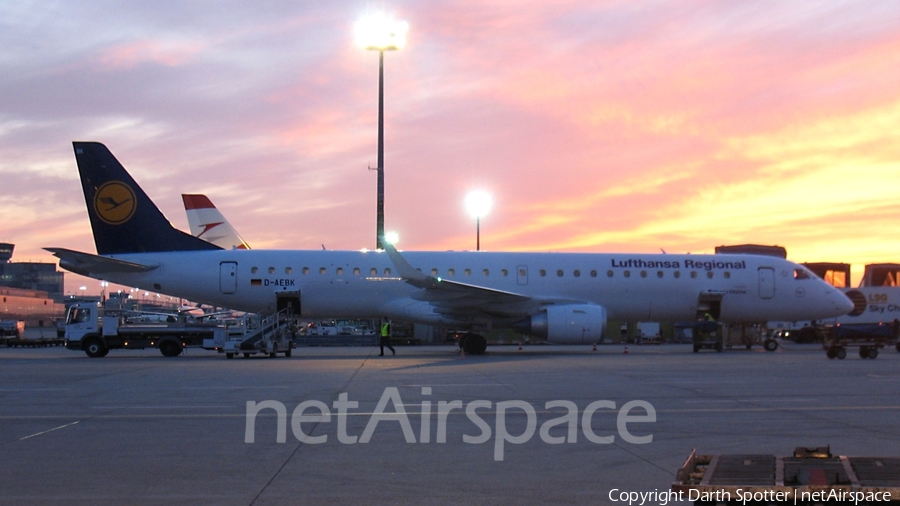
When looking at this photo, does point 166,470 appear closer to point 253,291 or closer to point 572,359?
point 572,359

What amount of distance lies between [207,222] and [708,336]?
23.8 metres

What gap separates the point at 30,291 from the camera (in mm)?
96812

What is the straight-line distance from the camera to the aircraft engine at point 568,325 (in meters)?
26.3

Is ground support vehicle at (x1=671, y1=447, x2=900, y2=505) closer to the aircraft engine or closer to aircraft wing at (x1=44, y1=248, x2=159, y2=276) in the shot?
the aircraft engine

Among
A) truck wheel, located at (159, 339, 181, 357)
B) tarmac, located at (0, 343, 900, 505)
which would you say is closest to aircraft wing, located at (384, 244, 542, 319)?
tarmac, located at (0, 343, 900, 505)

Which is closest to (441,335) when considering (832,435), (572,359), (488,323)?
(488,323)

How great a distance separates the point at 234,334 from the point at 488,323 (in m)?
7.69

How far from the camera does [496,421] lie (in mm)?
10703

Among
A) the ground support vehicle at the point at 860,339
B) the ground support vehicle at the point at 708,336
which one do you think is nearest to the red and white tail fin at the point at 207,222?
the ground support vehicle at the point at 708,336

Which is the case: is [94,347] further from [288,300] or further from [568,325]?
[568,325]

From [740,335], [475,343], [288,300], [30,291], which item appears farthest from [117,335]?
[30,291]

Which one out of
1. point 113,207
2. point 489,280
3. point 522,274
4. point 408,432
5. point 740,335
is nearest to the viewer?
point 408,432

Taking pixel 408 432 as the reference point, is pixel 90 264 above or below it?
above

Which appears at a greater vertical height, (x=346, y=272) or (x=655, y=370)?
(x=346, y=272)
